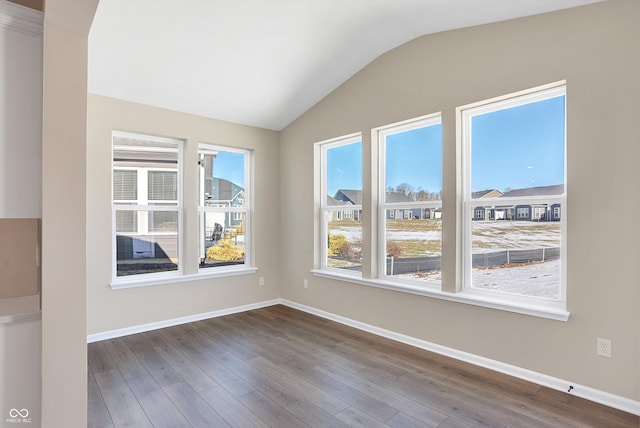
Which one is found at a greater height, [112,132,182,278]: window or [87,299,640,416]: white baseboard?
[112,132,182,278]: window

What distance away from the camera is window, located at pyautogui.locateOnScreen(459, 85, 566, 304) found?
258 cm

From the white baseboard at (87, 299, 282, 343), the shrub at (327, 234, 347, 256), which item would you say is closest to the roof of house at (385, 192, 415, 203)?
the shrub at (327, 234, 347, 256)

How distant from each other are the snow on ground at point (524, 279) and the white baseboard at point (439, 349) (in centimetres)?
61

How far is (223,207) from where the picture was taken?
446 centimetres

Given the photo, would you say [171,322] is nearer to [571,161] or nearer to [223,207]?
[223,207]

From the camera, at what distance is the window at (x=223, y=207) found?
4.31m

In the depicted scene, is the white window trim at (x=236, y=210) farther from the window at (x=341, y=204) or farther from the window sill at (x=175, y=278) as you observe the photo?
the window at (x=341, y=204)

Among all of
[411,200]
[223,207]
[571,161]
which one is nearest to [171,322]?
[223,207]

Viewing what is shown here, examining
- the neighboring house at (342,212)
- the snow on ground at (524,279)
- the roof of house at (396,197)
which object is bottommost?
the snow on ground at (524,279)

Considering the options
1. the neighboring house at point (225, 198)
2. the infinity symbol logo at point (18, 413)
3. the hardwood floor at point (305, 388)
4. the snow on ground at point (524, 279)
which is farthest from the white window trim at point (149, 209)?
the snow on ground at point (524, 279)

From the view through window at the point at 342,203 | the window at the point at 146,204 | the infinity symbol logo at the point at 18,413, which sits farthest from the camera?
the view through window at the point at 342,203

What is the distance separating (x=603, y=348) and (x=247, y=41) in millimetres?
3761

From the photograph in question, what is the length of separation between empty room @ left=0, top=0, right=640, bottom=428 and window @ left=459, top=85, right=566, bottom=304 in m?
0.02

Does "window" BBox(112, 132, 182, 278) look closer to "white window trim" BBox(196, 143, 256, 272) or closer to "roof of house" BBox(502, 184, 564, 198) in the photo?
"white window trim" BBox(196, 143, 256, 272)
